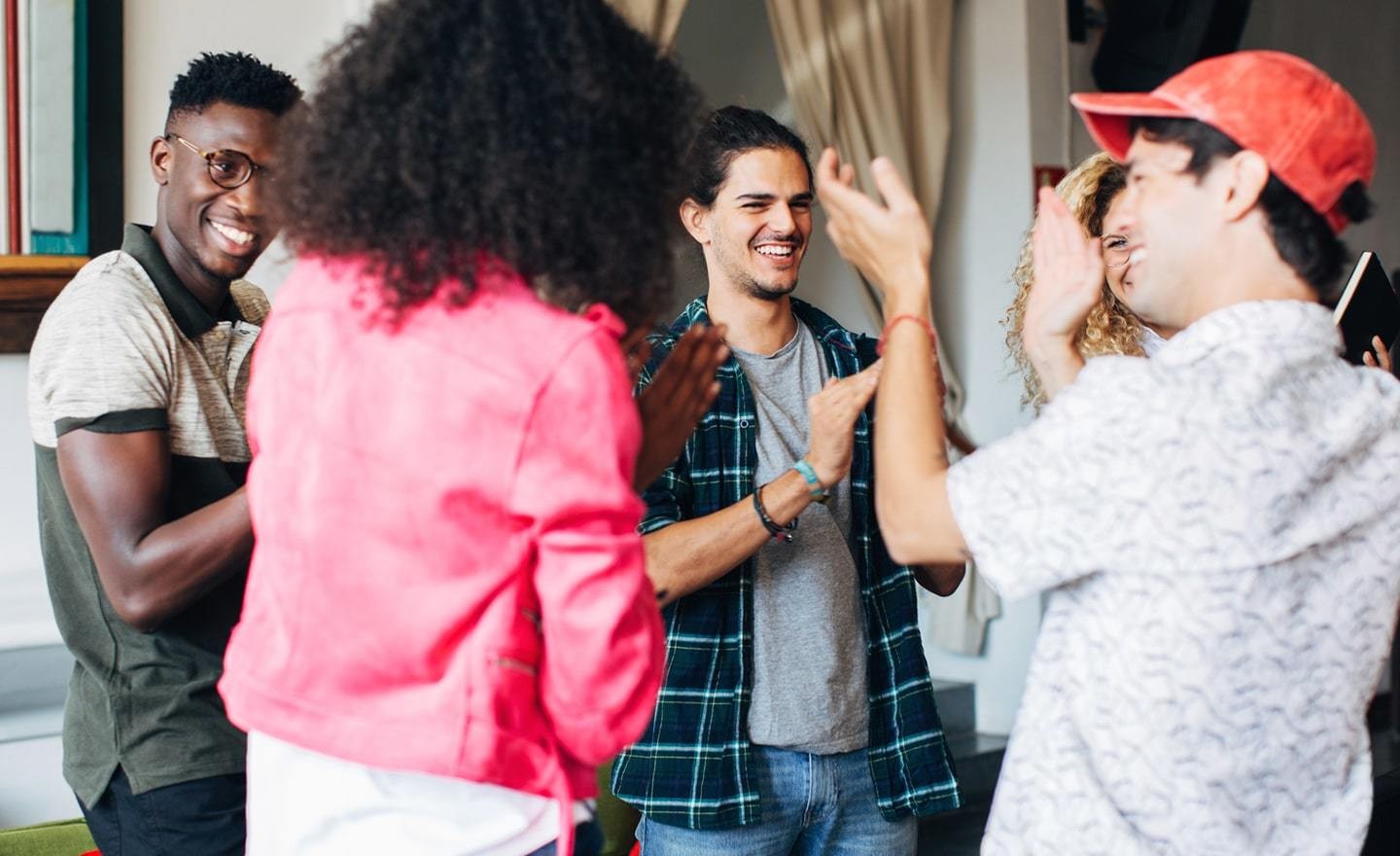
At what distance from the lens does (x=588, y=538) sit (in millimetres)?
1039

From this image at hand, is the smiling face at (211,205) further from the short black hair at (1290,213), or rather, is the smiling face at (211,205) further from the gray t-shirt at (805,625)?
the short black hair at (1290,213)

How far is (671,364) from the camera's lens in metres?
1.35

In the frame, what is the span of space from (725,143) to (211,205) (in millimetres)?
846

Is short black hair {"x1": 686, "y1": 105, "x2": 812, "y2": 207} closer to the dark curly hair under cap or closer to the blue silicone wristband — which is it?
the blue silicone wristband

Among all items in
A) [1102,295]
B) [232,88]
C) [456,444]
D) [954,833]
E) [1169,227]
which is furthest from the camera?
[954,833]

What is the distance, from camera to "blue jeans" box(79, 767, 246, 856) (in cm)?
148

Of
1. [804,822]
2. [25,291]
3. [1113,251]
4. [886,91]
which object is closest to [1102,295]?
[1113,251]

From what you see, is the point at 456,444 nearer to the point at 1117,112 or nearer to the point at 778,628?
the point at 1117,112

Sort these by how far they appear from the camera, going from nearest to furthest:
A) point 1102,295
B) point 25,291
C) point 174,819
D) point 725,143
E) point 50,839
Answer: point 174,819
point 1102,295
point 725,143
point 50,839
point 25,291

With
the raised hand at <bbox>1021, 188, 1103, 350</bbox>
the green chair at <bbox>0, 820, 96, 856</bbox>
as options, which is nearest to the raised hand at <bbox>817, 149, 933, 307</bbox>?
the raised hand at <bbox>1021, 188, 1103, 350</bbox>

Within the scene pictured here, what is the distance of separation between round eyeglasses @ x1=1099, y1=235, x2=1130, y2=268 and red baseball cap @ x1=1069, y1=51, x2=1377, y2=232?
29.1 inches

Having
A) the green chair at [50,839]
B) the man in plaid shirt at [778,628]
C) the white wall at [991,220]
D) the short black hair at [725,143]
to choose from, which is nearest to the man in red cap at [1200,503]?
the man in plaid shirt at [778,628]

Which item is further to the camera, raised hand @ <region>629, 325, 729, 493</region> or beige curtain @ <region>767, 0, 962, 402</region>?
beige curtain @ <region>767, 0, 962, 402</region>

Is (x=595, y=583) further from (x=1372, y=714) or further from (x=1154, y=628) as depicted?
(x=1372, y=714)
